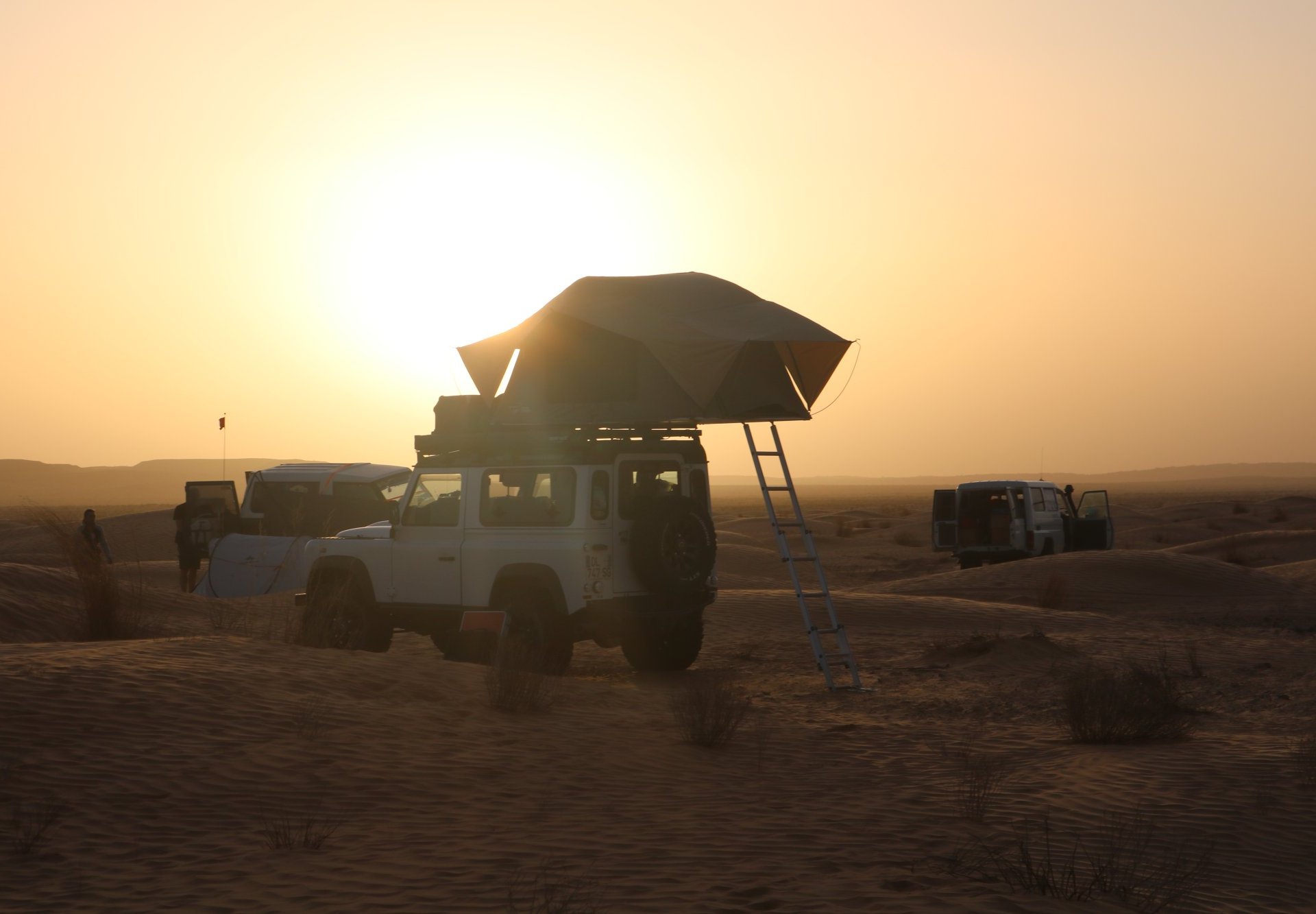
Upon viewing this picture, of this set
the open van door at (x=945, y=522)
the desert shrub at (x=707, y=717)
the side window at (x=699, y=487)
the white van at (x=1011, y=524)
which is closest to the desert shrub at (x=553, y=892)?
the desert shrub at (x=707, y=717)

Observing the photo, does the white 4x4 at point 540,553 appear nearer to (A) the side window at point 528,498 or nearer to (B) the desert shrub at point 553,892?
(A) the side window at point 528,498

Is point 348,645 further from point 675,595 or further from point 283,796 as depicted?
point 283,796

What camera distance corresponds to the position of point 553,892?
19.2 feet

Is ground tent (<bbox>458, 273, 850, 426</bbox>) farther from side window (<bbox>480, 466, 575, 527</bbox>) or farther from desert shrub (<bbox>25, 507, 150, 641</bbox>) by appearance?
desert shrub (<bbox>25, 507, 150, 641</bbox>)

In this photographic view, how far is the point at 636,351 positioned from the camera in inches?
538

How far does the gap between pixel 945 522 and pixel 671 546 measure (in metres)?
17.4

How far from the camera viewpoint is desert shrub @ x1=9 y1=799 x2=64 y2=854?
654 cm

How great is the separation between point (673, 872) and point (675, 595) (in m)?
6.65

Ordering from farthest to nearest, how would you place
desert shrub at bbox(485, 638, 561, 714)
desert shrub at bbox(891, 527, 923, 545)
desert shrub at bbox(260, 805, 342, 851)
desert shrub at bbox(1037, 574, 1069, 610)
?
desert shrub at bbox(891, 527, 923, 545) → desert shrub at bbox(1037, 574, 1069, 610) → desert shrub at bbox(485, 638, 561, 714) → desert shrub at bbox(260, 805, 342, 851)

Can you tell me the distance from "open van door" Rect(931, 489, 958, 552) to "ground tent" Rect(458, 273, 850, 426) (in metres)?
15.0

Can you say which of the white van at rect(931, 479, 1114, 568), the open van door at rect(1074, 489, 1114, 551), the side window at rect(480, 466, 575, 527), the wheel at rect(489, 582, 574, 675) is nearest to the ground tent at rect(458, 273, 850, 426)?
the side window at rect(480, 466, 575, 527)

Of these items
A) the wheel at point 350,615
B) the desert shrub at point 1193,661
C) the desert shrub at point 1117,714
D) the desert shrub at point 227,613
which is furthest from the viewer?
the desert shrub at point 227,613

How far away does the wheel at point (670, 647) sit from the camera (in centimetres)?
1402

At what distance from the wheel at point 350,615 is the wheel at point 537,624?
1.80 metres
